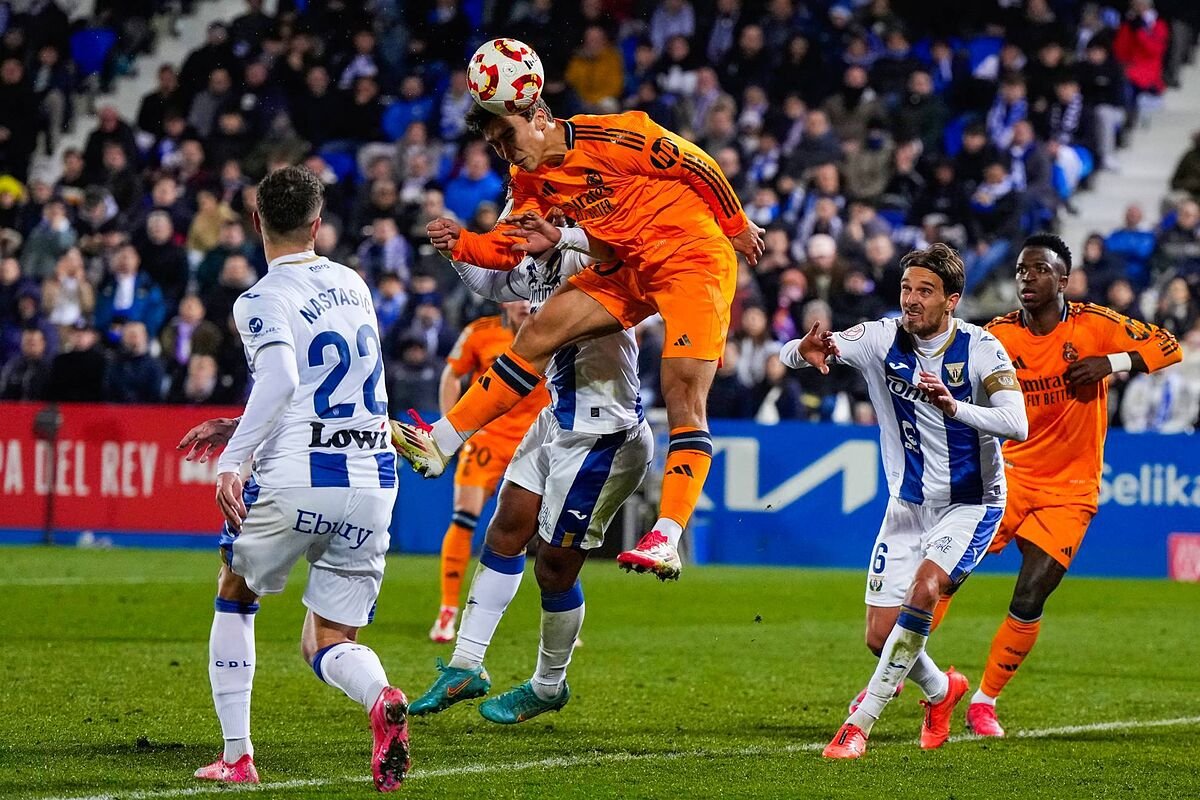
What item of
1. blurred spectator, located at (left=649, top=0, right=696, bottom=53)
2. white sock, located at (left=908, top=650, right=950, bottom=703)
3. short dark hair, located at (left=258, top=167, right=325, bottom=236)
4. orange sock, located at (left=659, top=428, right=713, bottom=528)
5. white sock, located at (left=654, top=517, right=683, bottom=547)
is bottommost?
white sock, located at (left=908, top=650, right=950, bottom=703)

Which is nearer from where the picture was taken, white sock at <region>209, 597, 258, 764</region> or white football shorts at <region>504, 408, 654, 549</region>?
white sock at <region>209, 597, 258, 764</region>

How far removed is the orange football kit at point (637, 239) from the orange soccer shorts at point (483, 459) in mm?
4028

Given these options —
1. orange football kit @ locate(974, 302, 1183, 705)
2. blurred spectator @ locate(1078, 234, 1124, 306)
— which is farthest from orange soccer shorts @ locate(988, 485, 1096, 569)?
blurred spectator @ locate(1078, 234, 1124, 306)

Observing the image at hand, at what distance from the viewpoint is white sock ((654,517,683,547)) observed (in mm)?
7445

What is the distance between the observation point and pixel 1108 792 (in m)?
6.78

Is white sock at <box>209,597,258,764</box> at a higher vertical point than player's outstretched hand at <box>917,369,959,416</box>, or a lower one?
lower

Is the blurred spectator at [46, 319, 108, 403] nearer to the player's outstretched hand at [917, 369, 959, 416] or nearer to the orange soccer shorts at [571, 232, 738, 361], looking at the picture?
the orange soccer shorts at [571, 232, 738, 361]

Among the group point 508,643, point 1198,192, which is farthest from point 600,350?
point 1198,192

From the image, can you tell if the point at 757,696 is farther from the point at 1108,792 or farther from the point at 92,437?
the point at 92,437

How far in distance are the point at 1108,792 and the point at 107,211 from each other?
18574mm

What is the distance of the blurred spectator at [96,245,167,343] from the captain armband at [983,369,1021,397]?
599 inches

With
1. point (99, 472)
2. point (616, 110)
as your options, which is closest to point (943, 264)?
point (99, 472)

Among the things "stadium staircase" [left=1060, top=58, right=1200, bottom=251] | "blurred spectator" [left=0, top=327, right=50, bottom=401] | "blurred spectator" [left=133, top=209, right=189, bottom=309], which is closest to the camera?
"blurred spectator" [left=0, top=327, right=50, bottom=401]

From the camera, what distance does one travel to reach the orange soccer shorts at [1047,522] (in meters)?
8.88
